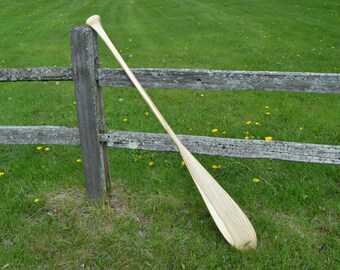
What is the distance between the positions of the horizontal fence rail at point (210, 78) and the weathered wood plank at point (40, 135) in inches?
16.2

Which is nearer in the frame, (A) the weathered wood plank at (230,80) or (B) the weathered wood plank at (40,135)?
(A) the weathered wood plank at (230,80)

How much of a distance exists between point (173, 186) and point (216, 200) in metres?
0.71

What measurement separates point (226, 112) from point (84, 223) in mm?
2754

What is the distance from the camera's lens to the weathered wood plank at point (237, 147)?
2.94 m

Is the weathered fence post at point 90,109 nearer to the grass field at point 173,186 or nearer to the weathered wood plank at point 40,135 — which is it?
the weathered wood plank at point 40,135

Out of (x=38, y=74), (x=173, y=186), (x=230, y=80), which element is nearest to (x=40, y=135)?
(x=38, y=74)

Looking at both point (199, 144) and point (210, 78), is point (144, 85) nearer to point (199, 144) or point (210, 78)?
point (210, 78)

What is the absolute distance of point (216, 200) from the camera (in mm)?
2973

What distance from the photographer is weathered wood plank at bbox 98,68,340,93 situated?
2.80m

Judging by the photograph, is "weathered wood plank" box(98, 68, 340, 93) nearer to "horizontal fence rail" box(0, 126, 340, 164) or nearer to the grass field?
"horizontal fence rail" box(0, 126, 340, 164)

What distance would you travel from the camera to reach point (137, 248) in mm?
2939

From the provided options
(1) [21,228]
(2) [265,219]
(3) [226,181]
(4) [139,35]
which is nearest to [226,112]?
(3) [226,181]

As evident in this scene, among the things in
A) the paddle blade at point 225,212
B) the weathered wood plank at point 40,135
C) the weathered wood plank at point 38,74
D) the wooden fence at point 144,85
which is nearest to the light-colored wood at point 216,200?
the paddle blade at point 225,212

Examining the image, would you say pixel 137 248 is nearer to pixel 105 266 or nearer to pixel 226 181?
pixel 105 266
